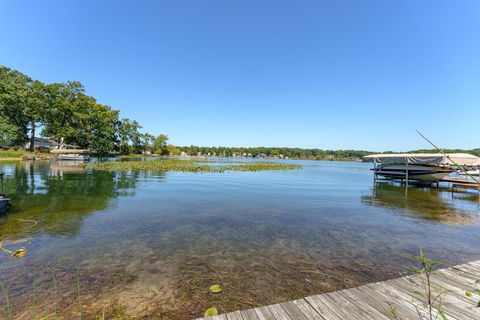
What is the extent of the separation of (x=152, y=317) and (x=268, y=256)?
2788 millimetres

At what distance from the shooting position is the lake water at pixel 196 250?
147 inches

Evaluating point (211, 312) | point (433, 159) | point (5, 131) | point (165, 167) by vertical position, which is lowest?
point (211, 312)

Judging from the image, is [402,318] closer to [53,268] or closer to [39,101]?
[53,268]

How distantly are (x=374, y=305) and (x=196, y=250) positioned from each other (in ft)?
12.4

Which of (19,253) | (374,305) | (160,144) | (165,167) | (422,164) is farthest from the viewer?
(160,144)

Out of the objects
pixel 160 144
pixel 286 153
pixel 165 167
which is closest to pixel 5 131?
pixel 165 167

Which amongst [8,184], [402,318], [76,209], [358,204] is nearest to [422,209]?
[358,204]

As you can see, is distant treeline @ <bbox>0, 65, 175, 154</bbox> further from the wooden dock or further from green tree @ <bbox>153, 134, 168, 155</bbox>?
the wooden dock

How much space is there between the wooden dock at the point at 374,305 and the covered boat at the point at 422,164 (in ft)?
47.9

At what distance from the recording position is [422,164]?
18078 millimetres

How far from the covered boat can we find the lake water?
585 centimetres

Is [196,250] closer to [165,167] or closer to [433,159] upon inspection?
[433,159]

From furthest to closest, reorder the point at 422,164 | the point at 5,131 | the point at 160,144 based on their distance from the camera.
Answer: the point at 160,144 → the point at 422,164 → the point at 5,131

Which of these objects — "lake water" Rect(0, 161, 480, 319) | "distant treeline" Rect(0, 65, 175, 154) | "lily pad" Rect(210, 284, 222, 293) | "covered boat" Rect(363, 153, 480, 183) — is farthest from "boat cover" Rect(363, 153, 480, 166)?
"distant treeline" Rect(0, 65, 175, 154)
